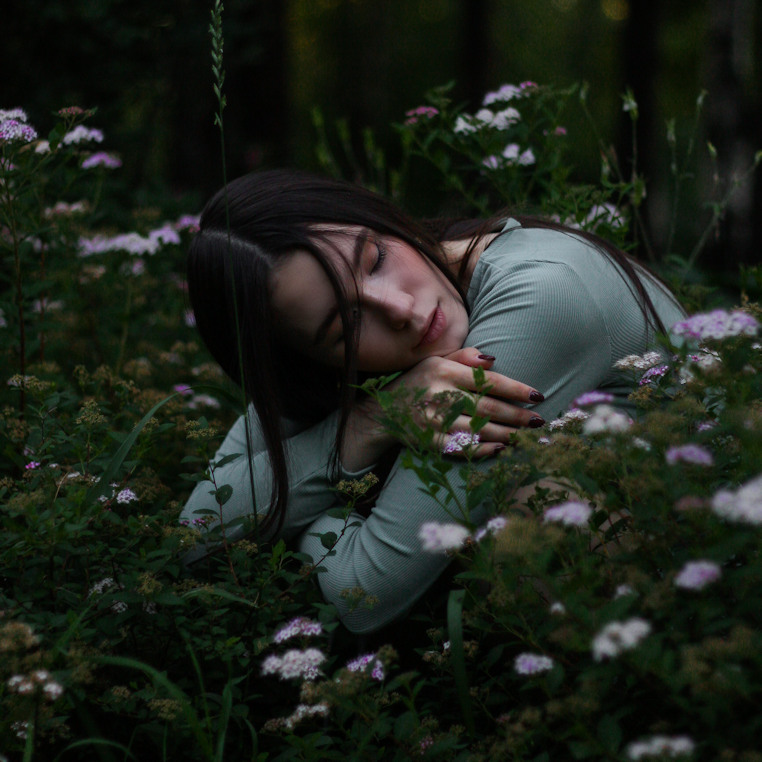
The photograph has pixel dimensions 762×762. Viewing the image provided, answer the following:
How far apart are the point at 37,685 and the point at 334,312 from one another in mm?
939

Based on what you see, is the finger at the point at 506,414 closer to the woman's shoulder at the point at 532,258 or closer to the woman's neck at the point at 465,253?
the woman's shoulder at the point at 532,258

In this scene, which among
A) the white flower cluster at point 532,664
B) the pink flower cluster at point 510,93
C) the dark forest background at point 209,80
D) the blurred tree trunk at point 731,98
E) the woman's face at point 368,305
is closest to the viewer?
the white flower cluster at point 532,664

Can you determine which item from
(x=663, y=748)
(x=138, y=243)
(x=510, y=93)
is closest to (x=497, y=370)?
(x=663, y=748)

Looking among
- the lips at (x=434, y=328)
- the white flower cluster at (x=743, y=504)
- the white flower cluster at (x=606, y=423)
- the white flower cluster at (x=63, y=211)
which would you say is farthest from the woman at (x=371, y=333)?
the white flower cluster at (x=63, y=211)

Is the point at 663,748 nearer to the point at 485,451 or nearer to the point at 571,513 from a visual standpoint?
the point at 571,513

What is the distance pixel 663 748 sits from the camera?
3.21 ft

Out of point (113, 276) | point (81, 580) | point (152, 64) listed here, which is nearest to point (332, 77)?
point (152, 64)

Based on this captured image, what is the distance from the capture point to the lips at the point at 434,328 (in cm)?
190

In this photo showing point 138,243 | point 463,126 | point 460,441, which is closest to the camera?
point 460,441

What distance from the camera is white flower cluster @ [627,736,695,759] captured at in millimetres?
966

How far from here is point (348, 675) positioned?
1.25 metres

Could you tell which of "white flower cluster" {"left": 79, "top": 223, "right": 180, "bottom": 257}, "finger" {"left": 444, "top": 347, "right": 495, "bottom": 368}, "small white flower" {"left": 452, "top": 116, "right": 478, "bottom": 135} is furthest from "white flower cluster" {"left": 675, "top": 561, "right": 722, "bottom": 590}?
"white flower cluster" {"left": 79, "top": 223, "right": 180, "bottom": 257}

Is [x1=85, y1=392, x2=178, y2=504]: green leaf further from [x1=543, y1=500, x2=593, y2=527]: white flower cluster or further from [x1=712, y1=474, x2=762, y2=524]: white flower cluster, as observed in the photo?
[x1=712, y1=474, x2=762, y2=524]: white flower cluster

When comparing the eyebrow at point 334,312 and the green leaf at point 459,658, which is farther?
the eyebrow at point 334,312
